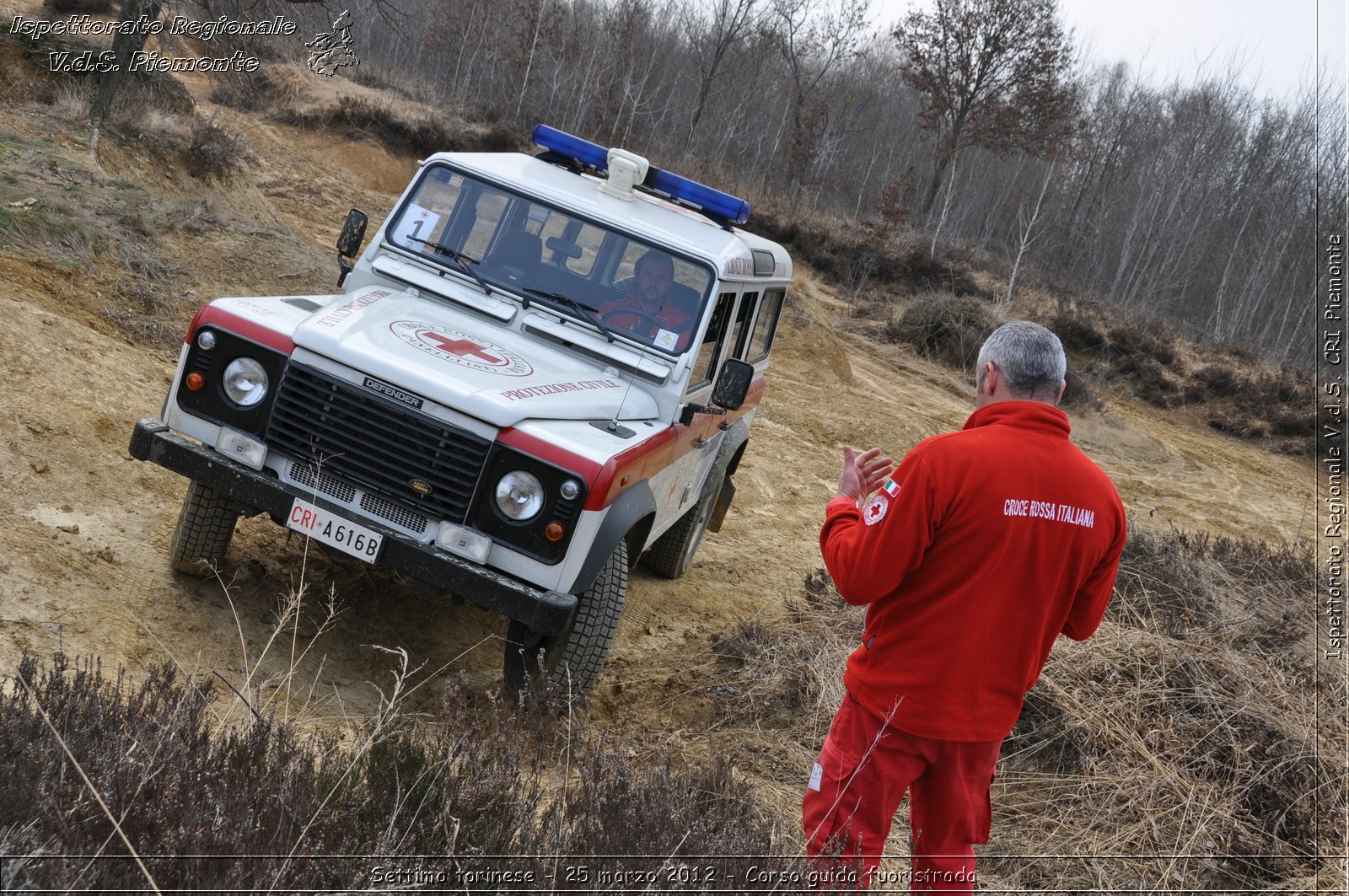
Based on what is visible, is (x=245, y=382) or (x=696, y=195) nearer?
(x=245, y=382)

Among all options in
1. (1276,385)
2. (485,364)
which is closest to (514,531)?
(485,364)

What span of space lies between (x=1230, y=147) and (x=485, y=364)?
41.3 meters

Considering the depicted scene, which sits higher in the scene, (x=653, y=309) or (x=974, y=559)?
(x=653, y=309)

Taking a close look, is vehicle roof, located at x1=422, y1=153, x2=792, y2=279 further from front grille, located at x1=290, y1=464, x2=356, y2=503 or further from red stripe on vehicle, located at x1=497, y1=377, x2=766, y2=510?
front grille, located at x1=290, y1=464, x2=356, y2=503

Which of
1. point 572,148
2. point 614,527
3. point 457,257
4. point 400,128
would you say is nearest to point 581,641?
point 614,527

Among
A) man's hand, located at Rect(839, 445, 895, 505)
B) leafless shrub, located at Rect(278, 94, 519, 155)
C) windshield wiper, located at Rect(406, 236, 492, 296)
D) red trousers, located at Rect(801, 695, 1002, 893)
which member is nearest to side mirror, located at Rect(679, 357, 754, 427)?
windshield wiper, located at Rect(406, 236, 492, 296)

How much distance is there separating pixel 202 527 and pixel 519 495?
1.55 meters

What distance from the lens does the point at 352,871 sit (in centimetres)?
226

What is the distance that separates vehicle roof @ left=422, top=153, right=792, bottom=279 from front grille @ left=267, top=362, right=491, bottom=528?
1.57 m

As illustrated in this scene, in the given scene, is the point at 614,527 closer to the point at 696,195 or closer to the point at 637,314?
the point at 637,314

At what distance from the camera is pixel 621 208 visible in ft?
17.7

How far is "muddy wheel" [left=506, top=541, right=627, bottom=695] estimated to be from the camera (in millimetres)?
4328

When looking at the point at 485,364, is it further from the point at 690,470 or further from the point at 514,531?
the point at 690,470

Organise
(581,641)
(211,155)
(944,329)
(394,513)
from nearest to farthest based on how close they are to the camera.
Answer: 1. (394,513)
2. (581,641)
3. (211,155)
4. (944,329)
